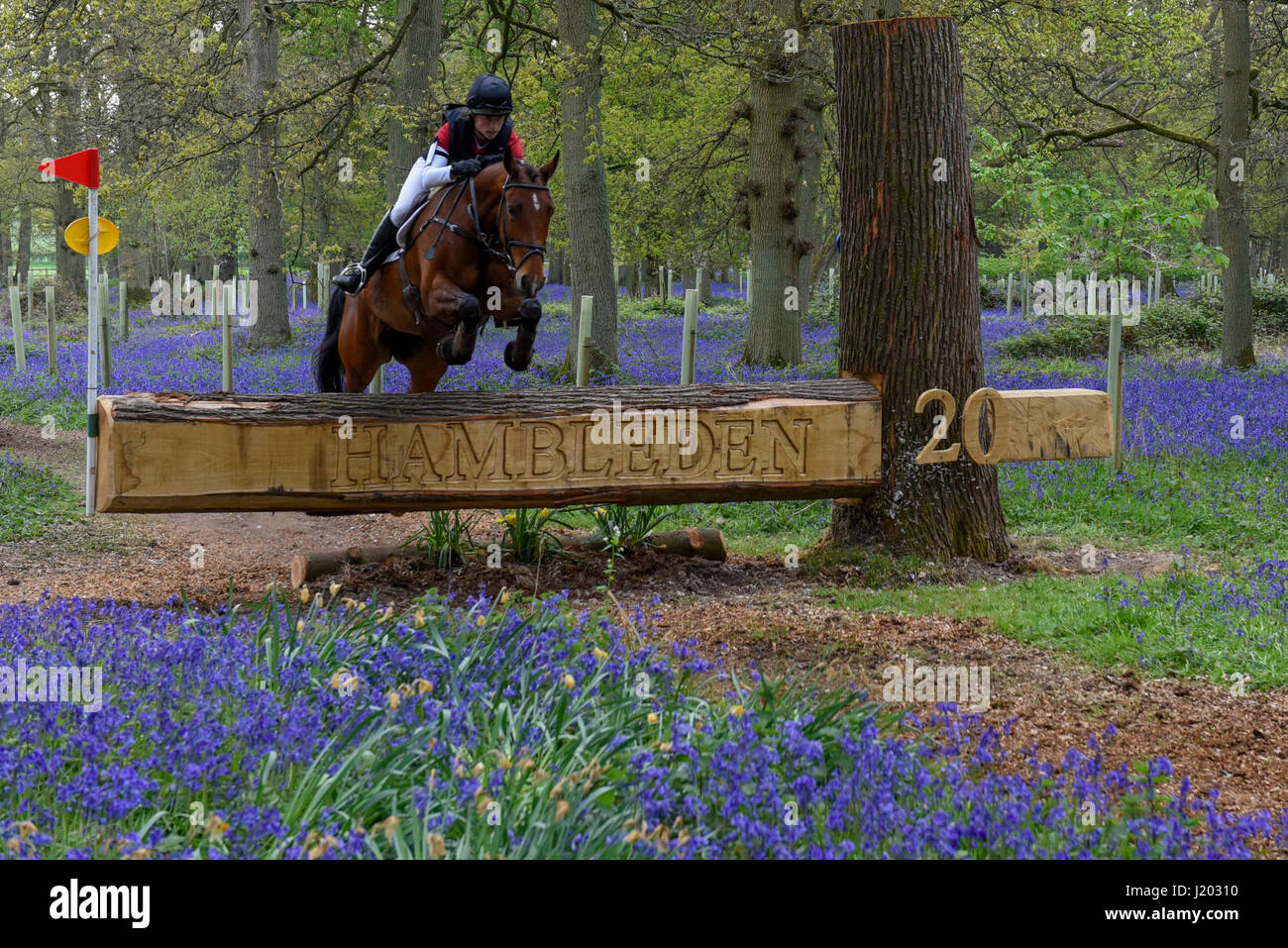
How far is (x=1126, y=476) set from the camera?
1043cm

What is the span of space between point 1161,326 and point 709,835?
23475mm

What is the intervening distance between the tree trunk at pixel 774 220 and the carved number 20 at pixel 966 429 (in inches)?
354

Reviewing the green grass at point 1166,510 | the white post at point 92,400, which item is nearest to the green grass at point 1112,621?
the green grass at point 1166,510

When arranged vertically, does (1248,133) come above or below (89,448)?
above

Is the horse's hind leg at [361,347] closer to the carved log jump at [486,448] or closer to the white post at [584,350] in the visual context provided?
the carved log jump at [486,448]

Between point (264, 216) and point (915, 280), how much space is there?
13.4m

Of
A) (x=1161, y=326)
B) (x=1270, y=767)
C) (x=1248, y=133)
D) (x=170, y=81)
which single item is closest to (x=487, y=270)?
(x=1270, y=767)

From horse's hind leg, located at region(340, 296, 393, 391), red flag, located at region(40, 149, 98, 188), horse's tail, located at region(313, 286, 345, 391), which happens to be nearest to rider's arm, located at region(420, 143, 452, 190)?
horse's hind leg, located at region(340, 296, 393, 391)

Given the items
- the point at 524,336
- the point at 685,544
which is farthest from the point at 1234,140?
the point at 524,336

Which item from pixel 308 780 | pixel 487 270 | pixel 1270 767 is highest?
pixel 487 270

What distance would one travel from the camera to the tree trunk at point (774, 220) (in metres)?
17.3

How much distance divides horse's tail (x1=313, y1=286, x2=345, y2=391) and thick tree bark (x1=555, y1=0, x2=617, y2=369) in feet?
22.2

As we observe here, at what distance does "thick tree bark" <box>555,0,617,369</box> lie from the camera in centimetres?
1563
